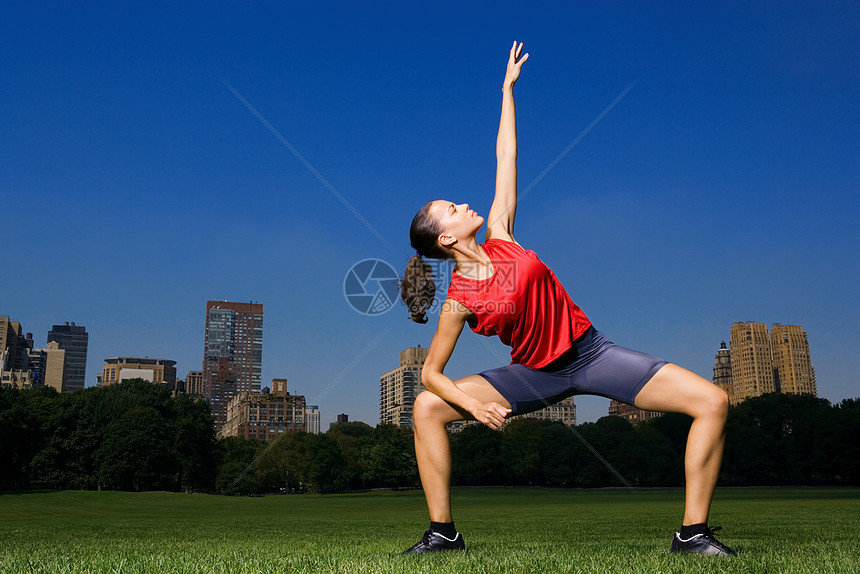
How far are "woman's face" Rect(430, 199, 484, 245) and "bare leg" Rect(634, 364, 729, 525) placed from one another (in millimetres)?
1673

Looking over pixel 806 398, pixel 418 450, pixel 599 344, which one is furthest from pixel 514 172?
pixel 806 398

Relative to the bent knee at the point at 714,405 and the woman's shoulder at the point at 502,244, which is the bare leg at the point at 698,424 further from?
the woman's shoulder at the point at 502,244

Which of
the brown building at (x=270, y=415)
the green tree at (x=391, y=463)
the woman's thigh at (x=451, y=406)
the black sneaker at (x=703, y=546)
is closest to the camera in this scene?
the black sneaker at (x=703, y=546)

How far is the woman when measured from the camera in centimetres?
470

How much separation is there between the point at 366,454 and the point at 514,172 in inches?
3347

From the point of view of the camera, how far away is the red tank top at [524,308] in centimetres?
479

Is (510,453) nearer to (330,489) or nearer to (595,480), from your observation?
(595,480)

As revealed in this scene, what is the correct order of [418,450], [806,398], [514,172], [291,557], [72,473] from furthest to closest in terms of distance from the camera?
[806,398]
[72,473]
[514,172]
[418,450]
[291,557]

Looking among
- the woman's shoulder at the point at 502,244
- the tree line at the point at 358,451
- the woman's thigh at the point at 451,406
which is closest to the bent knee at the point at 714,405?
the woman's thigh at the point at 451,406

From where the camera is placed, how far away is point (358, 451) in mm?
91562

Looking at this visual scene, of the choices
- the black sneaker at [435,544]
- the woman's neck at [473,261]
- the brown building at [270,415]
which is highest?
the brown building at [270,415]

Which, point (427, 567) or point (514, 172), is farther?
point (514, 172)

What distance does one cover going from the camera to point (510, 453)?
8756 centimetres

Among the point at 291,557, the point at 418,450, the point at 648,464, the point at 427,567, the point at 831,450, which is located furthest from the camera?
the point at 648,464
